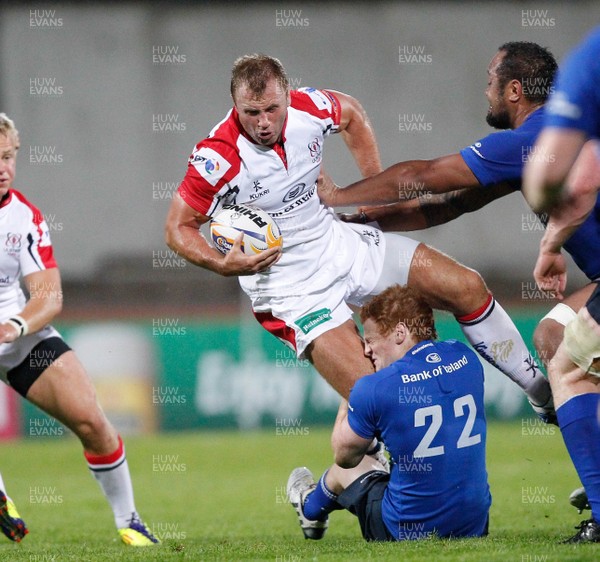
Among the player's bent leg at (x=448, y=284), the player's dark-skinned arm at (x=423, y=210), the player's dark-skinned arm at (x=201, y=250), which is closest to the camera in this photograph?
the player's dark-skinned arm at (x=201, y=250)

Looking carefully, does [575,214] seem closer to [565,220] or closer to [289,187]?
[565,220]

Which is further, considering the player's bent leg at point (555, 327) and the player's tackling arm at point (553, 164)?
the player's bent leg at point (555, 327)

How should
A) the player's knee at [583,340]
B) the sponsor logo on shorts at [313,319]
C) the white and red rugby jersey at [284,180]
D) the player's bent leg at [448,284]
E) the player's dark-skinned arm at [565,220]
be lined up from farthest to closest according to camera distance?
the sponsor logo on shorts at [313,319]
the player's bent leg at [448,284]
the white and red rugby jersey at [284,180]
the player's knee at [583,340]
the player's dark-skinned arm at [565,220]

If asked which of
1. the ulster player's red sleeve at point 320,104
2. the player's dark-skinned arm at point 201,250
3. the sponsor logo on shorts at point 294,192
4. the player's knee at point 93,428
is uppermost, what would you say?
the ulster player's red sleeve at point 320,104

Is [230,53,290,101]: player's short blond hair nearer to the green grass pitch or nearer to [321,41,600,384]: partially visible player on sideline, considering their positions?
[321,41,600,384]: partially visible player on sideline

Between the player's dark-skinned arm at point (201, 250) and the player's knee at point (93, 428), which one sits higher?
the player's dark-skinned arm at point (201, 250)

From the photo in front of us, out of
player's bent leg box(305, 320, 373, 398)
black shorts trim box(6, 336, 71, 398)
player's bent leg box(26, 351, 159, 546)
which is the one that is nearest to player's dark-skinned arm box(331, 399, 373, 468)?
player's bent leg box(305, 320, 373, 398)

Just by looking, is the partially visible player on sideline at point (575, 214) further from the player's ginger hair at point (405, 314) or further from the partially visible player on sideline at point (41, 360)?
the partially visible player on sideline at point (41, 360)

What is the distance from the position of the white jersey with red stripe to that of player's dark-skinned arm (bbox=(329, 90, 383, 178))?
85mm

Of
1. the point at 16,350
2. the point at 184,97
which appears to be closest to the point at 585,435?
the point at 16,350

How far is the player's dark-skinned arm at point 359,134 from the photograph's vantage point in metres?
6.25

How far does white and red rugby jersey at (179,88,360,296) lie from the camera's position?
5621mm

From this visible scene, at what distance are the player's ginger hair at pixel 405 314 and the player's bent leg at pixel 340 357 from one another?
811 mm

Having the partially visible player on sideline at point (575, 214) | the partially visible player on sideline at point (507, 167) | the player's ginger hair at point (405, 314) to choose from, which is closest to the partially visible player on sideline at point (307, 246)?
the partially visible player on sideline at point (507, 167)
